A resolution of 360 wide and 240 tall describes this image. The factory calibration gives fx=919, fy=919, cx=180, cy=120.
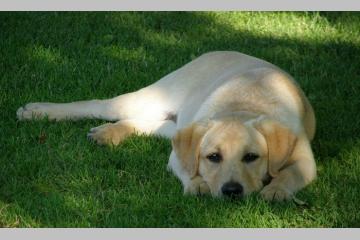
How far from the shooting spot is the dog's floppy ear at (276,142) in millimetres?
6867

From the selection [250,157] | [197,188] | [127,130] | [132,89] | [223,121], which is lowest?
[132,89]

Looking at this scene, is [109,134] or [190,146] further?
[109,134]

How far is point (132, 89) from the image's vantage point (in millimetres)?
9453

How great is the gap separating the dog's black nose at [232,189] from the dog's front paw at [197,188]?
0.87ft

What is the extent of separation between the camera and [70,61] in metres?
10.2

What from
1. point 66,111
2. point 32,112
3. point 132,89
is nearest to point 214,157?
point 66,111

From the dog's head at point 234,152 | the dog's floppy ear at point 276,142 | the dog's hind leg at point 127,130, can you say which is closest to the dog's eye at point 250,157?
the dog's head at point 234,152

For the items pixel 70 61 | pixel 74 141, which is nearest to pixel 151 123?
pixel 74 141

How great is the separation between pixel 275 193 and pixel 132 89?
10.3 ft

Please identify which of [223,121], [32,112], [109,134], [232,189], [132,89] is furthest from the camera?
[132,89]

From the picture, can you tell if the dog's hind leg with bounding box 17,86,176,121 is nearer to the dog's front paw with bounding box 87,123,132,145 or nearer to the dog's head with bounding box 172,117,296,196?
the dog's front paw with bounding box 87,123,132,145

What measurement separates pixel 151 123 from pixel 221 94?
96 cm

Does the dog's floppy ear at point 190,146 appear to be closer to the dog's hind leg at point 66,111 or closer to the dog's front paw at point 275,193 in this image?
the dog's front paw at point 275,193

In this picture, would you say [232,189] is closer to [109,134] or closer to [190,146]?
[190,146]
